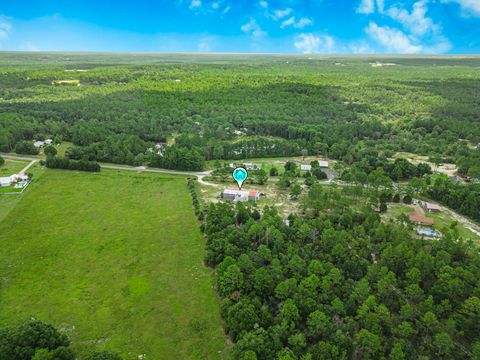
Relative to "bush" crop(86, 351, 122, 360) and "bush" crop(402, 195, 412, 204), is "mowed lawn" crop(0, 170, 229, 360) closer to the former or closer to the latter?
"bush" crop(86, 351, 122, 360)

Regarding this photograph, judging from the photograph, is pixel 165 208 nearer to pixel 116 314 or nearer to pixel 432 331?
pixel 116 314

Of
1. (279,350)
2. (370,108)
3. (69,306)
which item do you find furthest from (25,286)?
(370,108)

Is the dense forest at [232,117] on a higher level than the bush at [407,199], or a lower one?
higher

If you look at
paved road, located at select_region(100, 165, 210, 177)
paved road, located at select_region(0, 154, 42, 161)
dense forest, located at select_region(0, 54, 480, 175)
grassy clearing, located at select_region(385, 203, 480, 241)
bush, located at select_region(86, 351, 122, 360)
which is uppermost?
dense forest, located at select_region(0, 54, 480, 175)

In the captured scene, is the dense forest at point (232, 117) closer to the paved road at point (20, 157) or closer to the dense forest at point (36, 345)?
the paved road at point (20, 157)

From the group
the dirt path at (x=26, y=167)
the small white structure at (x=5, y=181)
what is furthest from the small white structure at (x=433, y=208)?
the dirt path at (x=26, y=167)

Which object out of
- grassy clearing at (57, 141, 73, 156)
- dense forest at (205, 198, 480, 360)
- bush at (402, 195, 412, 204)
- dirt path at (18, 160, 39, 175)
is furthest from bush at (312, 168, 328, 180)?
grassy clearing at (57, 141, 73, 156)
